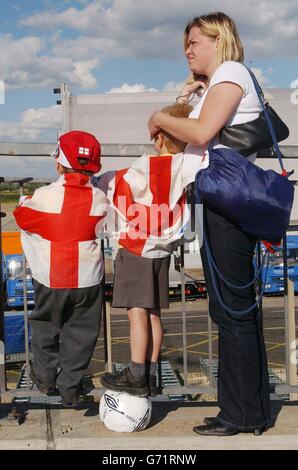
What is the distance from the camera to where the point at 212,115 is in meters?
2.71

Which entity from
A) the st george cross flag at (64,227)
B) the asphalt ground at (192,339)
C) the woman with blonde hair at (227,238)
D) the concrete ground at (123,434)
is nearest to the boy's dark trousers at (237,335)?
the woman with blonde hair at (227,238)

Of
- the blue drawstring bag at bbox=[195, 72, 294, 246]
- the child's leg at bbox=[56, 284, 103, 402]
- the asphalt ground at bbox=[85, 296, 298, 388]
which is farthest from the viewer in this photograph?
the asphalt ground at bbox=[85, 296, 298, 388]

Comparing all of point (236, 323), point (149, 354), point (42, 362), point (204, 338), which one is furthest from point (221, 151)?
point (204, 338)

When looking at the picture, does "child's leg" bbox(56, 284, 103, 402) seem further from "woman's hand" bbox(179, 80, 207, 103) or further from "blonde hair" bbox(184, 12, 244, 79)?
"blonde hair" bbox(184, 12, 244, 79)

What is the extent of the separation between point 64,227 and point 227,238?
2.44 feet

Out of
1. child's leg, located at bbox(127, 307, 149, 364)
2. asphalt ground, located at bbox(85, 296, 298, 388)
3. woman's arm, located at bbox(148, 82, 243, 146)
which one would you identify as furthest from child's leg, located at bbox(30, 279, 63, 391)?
asphalt ground, located at bbox(85, 296, 298, 388)

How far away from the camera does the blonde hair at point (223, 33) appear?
2818 millimetres

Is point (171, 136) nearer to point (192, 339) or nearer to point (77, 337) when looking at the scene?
point (77, 337)

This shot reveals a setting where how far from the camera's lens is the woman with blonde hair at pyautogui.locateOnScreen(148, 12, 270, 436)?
8.95 ft

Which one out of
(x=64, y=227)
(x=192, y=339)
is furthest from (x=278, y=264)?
(x=192, y=339)

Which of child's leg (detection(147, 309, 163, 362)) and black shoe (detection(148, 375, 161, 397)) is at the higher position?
child's leg (detection(147, 309, 163, 362))

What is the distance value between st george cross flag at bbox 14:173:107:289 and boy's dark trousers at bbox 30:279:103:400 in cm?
6
